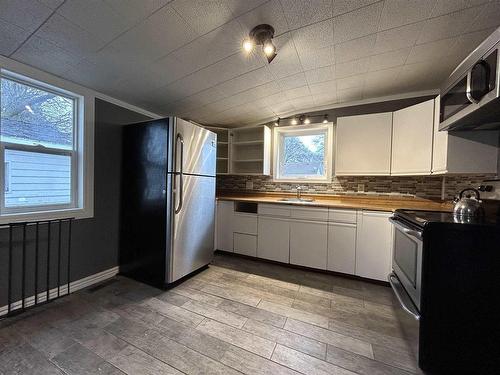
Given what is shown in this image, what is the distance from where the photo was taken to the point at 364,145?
2.54m

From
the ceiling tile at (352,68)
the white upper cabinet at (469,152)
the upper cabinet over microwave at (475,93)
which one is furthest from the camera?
the ceiling tile at (352,68)

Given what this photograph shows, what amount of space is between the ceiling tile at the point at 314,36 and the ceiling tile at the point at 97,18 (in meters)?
1.12

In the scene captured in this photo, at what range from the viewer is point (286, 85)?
2312mm

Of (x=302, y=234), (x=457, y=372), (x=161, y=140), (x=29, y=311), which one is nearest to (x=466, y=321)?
(x=457, y=372)

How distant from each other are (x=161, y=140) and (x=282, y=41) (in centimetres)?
140

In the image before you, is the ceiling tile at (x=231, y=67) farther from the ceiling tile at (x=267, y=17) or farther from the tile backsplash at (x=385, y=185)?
the tile backsplash at (x=385, y=185)

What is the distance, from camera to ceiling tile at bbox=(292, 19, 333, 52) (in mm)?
1465

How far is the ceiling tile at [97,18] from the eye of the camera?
3.92 feet

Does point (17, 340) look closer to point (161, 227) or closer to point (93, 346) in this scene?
point (93, 346)

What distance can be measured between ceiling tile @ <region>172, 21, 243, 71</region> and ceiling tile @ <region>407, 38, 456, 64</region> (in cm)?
148

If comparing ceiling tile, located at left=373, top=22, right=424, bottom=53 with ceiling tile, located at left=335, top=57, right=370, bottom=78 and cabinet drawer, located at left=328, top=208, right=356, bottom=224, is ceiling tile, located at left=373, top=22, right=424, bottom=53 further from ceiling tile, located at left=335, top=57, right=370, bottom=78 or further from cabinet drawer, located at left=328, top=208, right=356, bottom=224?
cabinet drawer, located at left=328, top=208, right=356, bottom=224

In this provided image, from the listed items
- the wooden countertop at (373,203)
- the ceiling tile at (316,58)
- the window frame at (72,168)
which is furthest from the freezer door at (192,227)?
the ceiling tile at (316,58)

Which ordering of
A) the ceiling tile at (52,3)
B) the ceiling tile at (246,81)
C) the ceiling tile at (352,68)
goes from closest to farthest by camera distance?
the ceiling tile at (52,3) → the ceiling tile at (352,68) → the ceiling tile at (246,81)

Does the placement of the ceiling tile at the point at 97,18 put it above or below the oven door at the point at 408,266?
above
